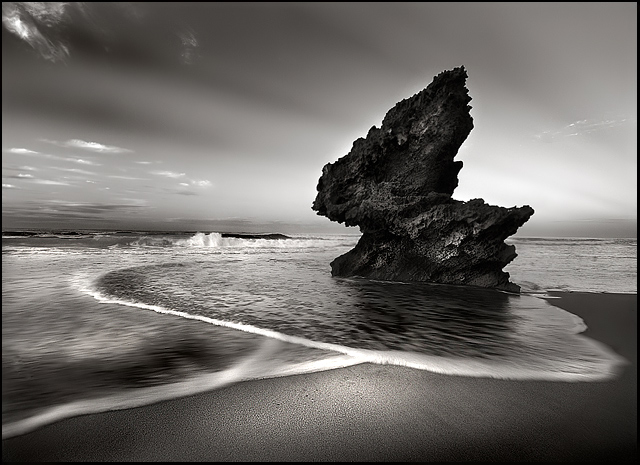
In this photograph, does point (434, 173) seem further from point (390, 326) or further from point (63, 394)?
point (63, 394)

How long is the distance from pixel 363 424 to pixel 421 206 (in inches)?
352

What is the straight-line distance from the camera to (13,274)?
32.9ft

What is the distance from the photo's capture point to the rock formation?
9898 mm

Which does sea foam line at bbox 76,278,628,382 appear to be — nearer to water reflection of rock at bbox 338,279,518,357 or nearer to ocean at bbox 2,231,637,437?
ocean at bbox 2,231,637,437

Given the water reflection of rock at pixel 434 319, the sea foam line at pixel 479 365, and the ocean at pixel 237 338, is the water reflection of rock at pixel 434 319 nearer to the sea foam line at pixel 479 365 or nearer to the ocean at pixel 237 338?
the ocean at pixel 237 338

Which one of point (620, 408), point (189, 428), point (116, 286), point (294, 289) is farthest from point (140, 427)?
point (116, 286)

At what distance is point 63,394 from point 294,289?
5840 mm

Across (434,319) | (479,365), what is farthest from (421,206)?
(479,365)

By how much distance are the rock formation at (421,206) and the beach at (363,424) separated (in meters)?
6.83

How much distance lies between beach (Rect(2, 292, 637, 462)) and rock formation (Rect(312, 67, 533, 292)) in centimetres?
683

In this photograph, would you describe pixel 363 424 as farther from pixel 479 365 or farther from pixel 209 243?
pixel 209 243

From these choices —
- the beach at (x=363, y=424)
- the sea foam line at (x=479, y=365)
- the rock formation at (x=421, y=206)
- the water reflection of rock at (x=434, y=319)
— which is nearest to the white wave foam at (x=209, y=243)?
the rock formation at (x=421, y=206)

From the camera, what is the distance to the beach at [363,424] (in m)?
2.20

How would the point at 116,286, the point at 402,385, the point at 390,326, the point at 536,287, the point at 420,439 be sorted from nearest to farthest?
the point at 420,439 → the point at 402,385 → the point at 390,326 → the point at 116,286 → the point at 536,287
